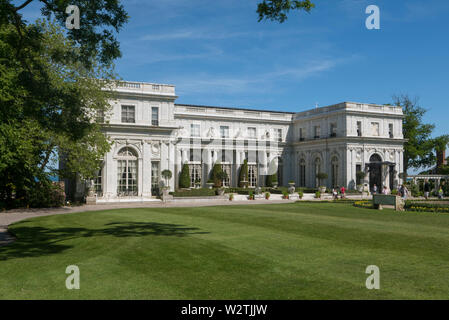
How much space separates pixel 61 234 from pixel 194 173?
3420 cm

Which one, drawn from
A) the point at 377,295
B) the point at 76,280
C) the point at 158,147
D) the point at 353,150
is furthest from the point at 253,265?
the point at 353,150

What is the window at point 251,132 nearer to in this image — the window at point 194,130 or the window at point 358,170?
the window at point 194,130

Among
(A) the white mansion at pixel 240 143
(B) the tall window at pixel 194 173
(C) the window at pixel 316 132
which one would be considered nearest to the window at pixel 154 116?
(A) the white mansion at pixel 240 143

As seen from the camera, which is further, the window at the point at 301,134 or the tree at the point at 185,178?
the window at the point at 301,134

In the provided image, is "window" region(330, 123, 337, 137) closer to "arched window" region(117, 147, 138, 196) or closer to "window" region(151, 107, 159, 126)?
"window" region(151, 107, 159, 126)

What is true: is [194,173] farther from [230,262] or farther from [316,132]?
[230,262]

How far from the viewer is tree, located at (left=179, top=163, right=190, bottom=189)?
4338cm

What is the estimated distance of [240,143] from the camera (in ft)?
165

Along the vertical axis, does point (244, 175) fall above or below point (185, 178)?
above

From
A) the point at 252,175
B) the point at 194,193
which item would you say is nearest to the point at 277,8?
the point at 194,193

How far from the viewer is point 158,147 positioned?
36781mm

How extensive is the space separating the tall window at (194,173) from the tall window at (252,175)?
725cm

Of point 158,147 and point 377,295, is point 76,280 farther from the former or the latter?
point 158,147

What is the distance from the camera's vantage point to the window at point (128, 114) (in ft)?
119
